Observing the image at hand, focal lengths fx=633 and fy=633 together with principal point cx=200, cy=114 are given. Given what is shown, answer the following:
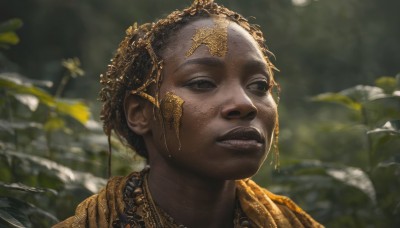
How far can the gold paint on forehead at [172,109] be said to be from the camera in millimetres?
2900

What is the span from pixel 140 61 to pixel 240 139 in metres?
0.77

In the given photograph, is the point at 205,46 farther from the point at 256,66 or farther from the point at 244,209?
the point at 244,209

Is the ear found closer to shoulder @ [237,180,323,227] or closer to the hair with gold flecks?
the hair with gold flecks

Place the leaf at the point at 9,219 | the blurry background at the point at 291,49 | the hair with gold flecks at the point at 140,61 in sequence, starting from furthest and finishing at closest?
1. the blurry background at the point at 291,49
2. the hair with gold flecks at the point at 140,61
3. the leaf at the point at 9,219

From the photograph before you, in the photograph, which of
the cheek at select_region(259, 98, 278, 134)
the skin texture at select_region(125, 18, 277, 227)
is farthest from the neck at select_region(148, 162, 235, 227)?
the cheek at select_region(259, 98, 278, 134)

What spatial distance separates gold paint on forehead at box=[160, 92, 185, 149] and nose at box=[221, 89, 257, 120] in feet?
0.71

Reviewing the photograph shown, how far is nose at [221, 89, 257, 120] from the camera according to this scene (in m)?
2.79

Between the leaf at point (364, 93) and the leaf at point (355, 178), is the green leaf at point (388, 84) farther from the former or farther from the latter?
the leaf at point (355, 178)

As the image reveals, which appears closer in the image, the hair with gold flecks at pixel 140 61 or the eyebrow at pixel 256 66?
the eyebrow at pixel 256 66

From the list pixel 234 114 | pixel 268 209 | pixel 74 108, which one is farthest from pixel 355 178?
pixel 74 108

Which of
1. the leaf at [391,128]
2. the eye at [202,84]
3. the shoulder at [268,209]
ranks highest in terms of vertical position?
the eye at [202,84]

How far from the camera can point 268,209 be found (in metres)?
3.36

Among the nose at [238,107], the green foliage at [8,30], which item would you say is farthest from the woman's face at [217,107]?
the green foliage at [8,30]

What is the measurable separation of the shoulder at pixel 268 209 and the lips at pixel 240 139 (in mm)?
543
